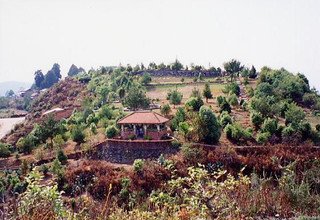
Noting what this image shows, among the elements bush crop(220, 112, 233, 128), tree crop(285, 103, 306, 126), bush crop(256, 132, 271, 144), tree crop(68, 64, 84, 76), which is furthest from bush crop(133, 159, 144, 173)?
tree crop(68, 64, 84, 76)

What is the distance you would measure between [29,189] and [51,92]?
5540cm

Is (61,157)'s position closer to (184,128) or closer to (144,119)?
(144,119)

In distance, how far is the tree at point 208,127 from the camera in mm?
25281

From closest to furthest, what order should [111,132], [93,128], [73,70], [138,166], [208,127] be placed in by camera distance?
[138,166] → [208,127] → [111,132] → [93,128] → [73,70]

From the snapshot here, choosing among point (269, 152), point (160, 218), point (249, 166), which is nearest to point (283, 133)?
point (269, 152)

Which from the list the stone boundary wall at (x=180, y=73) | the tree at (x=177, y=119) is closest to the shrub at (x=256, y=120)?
the tree at (x=177, y=119)

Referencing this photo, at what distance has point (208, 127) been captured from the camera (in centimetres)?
2558

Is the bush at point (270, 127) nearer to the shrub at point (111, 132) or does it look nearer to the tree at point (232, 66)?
the shrub at point (111, 132)

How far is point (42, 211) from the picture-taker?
510 cm

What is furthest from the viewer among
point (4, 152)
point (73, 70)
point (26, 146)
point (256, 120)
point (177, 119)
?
point (73, 70)

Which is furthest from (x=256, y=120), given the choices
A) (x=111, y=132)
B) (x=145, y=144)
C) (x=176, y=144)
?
(x=111, y=132)

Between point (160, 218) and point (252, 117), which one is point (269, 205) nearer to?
point (160, 218)

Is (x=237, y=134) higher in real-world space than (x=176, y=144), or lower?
higher

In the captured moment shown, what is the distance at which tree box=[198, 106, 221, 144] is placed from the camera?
25281 millimetres
